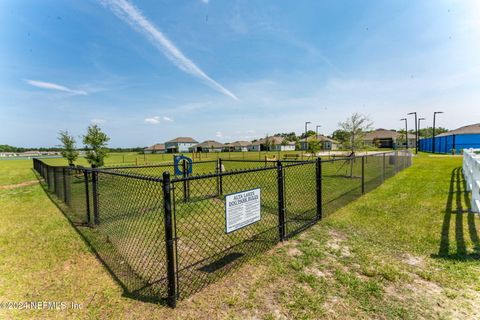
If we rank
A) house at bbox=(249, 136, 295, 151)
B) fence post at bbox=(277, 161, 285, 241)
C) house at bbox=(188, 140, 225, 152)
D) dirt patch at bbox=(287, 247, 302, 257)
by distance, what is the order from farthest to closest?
house at bbox=(188, 140, 225, 152) → house at bbox=(249, 136, 295, 151) → fence post at bbox=(277, 161, 285, 241) → dirt patch at bbox=(287, 247, 302, 257)

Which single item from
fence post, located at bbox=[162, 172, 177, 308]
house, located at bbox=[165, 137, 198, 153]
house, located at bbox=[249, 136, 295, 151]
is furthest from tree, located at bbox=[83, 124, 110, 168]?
house, located at bbox=[165, 137, 198, 153]

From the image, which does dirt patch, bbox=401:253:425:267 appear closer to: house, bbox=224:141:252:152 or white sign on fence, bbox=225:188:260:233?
white sign on fence, bbox=225:188:260:233

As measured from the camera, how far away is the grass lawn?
244 cm

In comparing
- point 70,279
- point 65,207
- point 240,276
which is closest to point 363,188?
point 240,276

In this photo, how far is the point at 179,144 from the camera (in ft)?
293

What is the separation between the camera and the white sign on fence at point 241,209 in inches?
121

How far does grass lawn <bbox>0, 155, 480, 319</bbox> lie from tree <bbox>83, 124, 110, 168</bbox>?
1075 cm

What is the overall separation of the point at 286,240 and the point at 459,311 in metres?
2.33

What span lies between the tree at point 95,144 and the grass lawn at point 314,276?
35.3 ft

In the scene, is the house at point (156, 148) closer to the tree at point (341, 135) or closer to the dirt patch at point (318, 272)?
the tree at point (341, 135)

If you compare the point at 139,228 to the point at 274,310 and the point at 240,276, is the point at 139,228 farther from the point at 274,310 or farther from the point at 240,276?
the point at 274,310

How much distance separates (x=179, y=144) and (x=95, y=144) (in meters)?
75.8

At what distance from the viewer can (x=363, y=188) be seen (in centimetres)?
773

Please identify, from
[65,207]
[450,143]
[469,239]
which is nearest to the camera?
[469,239]
